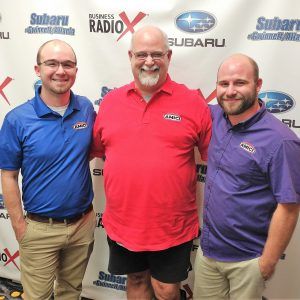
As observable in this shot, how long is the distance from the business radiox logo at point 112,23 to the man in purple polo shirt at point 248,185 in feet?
2.48

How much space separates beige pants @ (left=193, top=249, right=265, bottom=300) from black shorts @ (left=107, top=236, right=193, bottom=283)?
91 millimetres

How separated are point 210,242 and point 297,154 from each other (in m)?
0.58

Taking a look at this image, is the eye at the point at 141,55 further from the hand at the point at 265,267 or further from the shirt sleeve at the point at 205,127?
the hand at the point at 265,267

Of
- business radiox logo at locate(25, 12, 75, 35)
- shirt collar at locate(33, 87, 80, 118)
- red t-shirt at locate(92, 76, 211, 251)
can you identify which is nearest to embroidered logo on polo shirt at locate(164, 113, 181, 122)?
red t-shirt at locate(92, 76, 211, 251)

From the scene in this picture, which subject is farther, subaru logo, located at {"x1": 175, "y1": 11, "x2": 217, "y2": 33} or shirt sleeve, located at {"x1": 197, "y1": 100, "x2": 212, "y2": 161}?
subaru logo, located at {"x1": 175, "y1": 11, "x2": 217, "y2": 33}

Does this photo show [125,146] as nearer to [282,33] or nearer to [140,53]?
[140,53]

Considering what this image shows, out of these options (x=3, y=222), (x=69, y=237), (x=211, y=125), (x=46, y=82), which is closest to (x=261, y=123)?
(x=211, y=125)

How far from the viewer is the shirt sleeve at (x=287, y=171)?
1.33 m

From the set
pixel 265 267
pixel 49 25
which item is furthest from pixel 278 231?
pixel 49 25

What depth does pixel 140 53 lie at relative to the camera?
164 centimetres

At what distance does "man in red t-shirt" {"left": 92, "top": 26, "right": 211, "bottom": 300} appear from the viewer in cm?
164

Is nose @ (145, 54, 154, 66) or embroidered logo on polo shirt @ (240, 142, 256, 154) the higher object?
nose @ (145, 54, 154, 66)

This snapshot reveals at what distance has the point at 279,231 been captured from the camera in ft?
4.62

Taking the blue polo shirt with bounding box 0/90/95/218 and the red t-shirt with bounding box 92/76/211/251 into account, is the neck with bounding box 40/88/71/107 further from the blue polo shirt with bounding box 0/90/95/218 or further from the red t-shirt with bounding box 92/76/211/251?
the red t-shirt with bounding box 92/76/211/251
